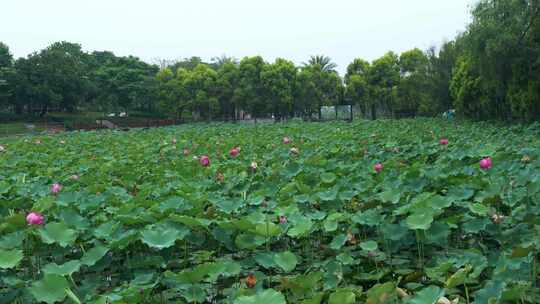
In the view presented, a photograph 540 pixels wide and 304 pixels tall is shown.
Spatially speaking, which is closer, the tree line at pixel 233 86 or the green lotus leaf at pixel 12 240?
the green lotus leaf at pixel 12 240

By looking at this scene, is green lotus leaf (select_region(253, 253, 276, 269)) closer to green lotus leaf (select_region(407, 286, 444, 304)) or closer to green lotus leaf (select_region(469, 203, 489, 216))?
green lotus leaf (select_region(407, 286, 444, 304))

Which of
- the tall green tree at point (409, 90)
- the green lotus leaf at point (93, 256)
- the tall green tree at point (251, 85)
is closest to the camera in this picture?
the green lotus leaf at point (93, 256)

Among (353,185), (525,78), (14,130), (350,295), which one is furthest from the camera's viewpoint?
(14,130)

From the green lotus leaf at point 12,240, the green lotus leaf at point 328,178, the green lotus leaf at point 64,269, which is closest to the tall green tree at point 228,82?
the green lotus leaf at point 328,178

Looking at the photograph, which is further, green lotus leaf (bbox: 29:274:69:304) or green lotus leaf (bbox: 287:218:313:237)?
green lotus leaf (bbox: 287:218:313:237)

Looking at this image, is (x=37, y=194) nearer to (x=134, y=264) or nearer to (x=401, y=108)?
(x=134, y=264)

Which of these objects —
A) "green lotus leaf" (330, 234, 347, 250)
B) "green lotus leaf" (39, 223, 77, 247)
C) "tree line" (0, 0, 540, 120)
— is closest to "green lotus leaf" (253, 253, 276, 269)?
"green lotus leaf" (330, 234, 347, 250)

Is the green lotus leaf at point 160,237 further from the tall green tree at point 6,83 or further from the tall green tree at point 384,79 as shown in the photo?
the tall green tree at point 384,79

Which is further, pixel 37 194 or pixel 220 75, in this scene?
pixel 220 75

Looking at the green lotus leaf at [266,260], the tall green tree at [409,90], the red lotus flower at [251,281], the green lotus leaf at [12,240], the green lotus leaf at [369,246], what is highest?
the tall green tree at [409,90]

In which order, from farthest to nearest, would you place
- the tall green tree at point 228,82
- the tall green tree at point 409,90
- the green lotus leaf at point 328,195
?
the tall green tree at point 228,82, the tall green tree at point 409,90, the green lotus leaf at point 328,195

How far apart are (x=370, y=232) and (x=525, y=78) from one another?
1259cm

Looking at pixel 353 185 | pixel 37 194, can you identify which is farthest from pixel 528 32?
pixel 37 194

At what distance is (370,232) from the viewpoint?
2.66 meters
